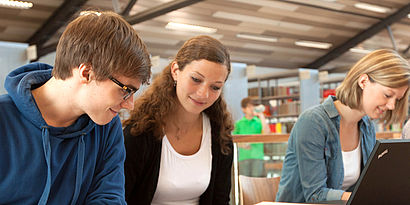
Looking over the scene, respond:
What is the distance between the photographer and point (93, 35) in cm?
121

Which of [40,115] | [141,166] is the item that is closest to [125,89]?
[40,115]

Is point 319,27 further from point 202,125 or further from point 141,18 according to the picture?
point 202,125

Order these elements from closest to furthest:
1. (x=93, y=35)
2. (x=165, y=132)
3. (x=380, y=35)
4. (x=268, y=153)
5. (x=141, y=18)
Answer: (x=93, y=35)
(x=165, y=132)
(x=268, y=153)
(x=141, y=18)
(x=380, y=35)

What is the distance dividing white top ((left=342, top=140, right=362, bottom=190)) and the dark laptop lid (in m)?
0.85

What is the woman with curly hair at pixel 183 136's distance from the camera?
72.8 inches

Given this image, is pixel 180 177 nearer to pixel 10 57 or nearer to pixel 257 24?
pixel 10 57

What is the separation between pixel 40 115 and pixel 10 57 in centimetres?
588

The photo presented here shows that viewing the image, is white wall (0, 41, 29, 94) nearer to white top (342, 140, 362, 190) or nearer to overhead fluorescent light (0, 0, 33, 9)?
overhead fluorescent light (0, 0, 33, 9)

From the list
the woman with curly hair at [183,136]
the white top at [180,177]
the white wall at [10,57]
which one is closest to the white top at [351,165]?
the woman with curly hair at [183,136]

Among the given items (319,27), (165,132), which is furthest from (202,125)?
(319,27)

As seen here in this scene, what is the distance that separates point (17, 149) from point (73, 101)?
7.9 inches

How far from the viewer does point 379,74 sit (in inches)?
80.7

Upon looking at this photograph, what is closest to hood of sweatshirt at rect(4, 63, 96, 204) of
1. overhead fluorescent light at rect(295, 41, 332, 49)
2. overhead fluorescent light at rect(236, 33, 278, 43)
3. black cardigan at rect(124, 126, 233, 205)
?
black cardigan at rect(124, 126, 233, 205)

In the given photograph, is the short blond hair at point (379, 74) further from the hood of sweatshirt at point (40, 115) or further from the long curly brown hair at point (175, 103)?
the hood of sweatshirt at point (40, 115)
